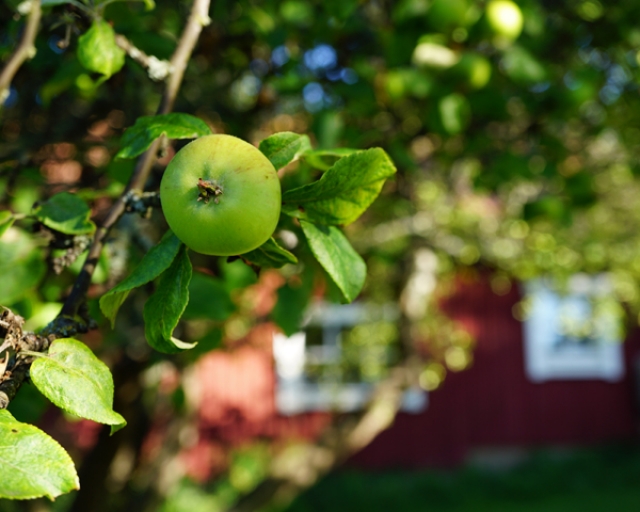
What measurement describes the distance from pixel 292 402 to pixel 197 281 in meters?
8.53

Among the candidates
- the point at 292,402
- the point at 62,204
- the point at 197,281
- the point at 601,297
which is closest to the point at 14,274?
the point at 62,204

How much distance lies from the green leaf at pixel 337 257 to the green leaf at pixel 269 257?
0.15ft

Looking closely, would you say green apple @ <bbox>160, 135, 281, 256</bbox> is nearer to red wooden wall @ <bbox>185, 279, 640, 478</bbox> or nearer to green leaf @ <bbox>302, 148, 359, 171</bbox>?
green leaf @ <bbox>302, 148, 359, 171</bbox>

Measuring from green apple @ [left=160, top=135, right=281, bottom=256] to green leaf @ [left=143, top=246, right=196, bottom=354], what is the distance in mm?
70

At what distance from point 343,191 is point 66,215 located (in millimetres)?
521

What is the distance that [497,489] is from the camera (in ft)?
30.2

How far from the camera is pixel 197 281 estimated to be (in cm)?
169

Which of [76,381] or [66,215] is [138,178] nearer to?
[66,215]

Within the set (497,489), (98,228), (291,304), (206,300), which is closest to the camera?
(98,228)

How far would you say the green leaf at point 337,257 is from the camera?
42.4 inches

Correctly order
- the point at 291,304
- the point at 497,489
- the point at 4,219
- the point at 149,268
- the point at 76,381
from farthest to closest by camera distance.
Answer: the point at 497,489
the point at 291,304
the point at 4,219
the point at 149,268
the point at 76,381

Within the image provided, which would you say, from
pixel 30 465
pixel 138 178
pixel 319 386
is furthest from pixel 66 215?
pixel 319 386

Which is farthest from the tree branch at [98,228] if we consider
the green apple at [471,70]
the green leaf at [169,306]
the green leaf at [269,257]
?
the green apple at [471,70]

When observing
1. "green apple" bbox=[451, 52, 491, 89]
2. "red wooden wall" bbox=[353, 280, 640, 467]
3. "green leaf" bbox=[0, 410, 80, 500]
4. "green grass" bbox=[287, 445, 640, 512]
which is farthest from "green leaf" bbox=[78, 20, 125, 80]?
"red wooden wall" bbox=[353, 280, 640, 467]
